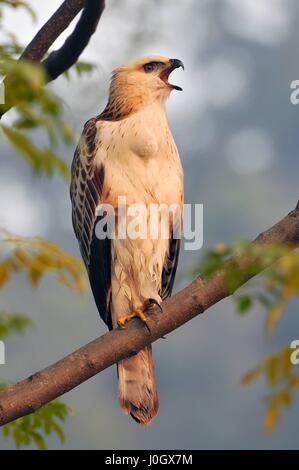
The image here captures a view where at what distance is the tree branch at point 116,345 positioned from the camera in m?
4.80

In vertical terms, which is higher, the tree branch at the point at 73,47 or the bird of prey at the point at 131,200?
the bird of prey at the point at 131,200

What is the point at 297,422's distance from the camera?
8656 centimetres

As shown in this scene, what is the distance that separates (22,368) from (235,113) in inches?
2624

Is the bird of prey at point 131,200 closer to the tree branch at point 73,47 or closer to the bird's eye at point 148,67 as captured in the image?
the bird's eye at point 148,67

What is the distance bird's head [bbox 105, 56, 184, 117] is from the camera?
7062 mm

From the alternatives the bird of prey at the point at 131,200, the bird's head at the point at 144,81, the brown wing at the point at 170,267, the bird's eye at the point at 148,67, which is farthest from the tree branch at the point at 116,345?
the bird's eye at the point at 148,67

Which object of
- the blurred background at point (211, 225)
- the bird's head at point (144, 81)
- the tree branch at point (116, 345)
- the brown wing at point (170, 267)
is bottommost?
the tree branch at point (116, 345)

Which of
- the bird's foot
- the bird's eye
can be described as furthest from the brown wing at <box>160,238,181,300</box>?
the bird's eye

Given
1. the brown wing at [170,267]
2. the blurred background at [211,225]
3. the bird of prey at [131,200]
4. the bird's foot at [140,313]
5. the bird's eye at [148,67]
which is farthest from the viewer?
the blurred background at [211,225]

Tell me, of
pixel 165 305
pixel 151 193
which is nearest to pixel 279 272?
pixel 165 305

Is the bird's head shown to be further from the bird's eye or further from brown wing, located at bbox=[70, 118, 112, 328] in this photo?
brown wing, located at bbox=[70, 118, 112, 328]

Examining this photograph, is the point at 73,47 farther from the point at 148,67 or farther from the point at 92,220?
the point at 148,67

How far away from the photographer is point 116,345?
5.15 metres
